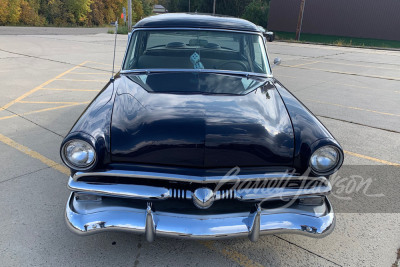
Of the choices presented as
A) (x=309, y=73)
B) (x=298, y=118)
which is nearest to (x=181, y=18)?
(x=298, y=118)

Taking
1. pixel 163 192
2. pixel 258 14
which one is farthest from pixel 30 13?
pixel 163 192

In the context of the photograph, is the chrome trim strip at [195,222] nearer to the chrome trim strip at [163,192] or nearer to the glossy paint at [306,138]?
the chrome trim strip at [163,192]

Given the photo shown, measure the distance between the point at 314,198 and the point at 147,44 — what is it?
8.06 ft

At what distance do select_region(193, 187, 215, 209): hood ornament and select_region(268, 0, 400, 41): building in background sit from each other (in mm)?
31127

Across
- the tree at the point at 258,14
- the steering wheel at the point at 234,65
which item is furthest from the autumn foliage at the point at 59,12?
the steering wheel at the point at 234,65

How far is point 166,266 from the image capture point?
241 cm

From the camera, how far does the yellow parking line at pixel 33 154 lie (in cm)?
382

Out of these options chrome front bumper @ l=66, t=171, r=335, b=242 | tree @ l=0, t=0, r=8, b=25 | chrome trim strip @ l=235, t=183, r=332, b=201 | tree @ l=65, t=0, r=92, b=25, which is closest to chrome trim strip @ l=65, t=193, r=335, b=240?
chrome front bumper @ l=66, t=171, r=335, b=242

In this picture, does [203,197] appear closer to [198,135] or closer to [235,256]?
[198,135]

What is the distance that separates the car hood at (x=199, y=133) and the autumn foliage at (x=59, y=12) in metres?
32.4

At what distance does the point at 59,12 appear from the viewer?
35.1 meters

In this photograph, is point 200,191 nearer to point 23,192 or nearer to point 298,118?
point 298,118

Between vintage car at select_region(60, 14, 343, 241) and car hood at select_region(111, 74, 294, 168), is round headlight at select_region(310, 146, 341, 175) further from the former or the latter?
car hood at select_region(111, 74, 294, 168)

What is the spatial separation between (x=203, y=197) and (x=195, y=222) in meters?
0.18
